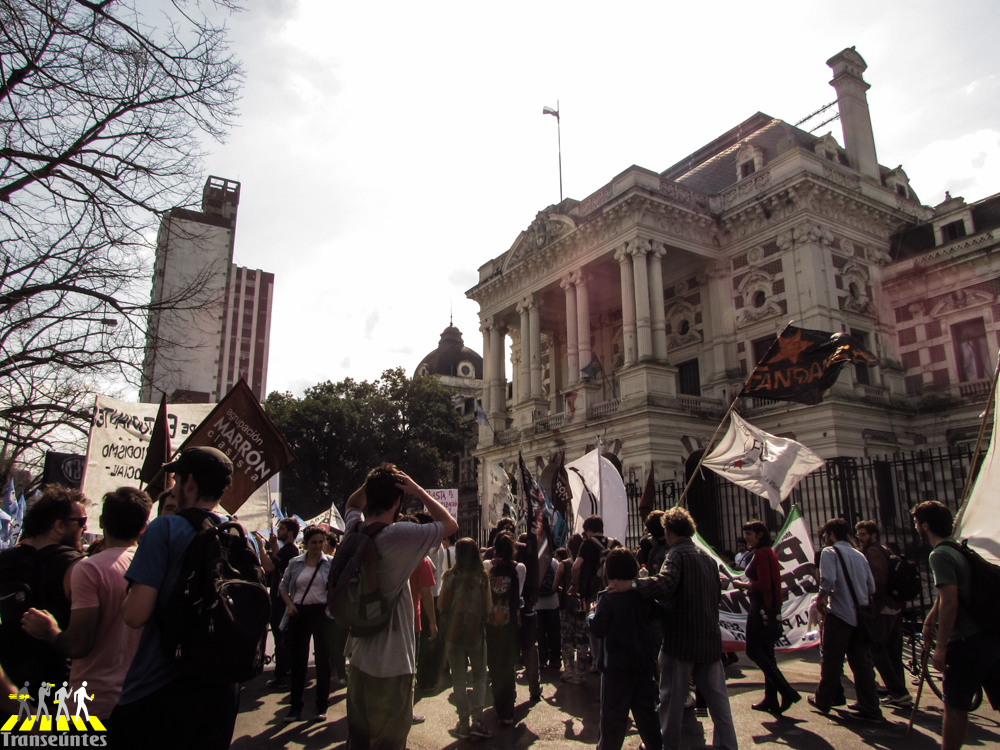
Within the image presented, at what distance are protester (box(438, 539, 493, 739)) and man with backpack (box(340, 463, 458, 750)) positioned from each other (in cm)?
228

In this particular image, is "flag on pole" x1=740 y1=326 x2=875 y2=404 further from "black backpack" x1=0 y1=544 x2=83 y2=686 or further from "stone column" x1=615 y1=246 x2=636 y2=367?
"stone column" x1=615 y1=246 x2=636 y2=367

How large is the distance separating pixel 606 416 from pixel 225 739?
24.3m

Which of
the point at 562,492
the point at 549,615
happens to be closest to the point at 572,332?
the point at 562,492

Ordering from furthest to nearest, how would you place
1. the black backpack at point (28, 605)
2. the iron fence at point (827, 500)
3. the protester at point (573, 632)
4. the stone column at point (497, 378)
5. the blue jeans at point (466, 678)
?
the stone column at point (497, 378) → the iron fence at point (827, 500) → the protester at point (573, 632) → the blue jeans at point (466, 678) → the black backpack at point (28, 605)

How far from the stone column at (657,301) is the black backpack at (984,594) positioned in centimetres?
2189

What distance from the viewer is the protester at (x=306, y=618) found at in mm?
6973

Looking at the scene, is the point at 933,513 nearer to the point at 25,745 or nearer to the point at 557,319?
the point at 25,745

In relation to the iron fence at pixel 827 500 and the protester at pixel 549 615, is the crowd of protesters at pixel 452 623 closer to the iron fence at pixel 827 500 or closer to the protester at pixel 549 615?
the protester at pixel 549 615

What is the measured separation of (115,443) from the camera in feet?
27.5

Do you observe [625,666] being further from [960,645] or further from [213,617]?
[213,617]

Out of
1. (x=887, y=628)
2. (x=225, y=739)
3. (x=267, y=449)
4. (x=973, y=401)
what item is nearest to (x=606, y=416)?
(x=973, y=401)

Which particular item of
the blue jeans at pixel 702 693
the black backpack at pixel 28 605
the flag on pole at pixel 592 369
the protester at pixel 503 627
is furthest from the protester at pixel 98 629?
the flag on pole at pixel 592 369

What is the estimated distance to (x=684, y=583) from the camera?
5.33 m

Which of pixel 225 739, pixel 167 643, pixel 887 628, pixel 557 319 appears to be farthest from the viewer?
pixel 557 319
